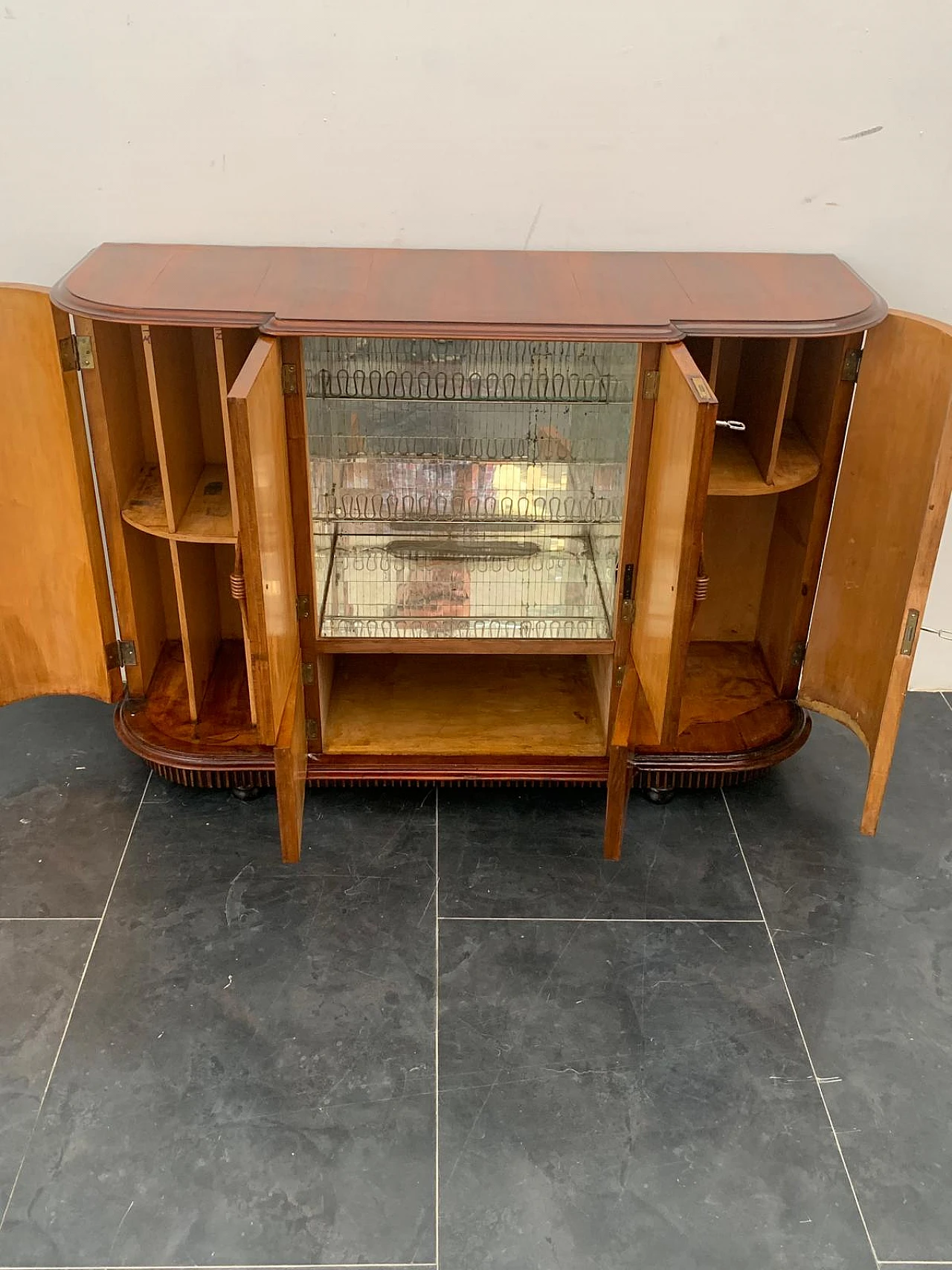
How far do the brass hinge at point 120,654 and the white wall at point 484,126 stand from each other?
0.85 m

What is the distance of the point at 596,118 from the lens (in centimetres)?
239

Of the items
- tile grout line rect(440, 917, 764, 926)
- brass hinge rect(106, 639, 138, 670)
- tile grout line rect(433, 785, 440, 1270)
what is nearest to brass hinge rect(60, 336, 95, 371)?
brass hinge rect(106, 639, 138, 670)

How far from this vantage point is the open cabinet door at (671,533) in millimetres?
1961

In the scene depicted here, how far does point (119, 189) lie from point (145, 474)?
0.63 metres

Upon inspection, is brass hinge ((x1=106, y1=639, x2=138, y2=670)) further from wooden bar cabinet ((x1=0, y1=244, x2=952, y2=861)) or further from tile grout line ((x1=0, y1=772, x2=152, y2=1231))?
tile grout line ((x1=0, y1=772, x2=152, y2=1231))

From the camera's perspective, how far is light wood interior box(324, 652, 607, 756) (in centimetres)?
264

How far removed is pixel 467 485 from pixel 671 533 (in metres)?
0.66

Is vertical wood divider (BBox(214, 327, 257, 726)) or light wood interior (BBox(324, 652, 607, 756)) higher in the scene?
vertical wood divider (BBox(214, 327, 257, 726))

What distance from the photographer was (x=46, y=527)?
2.47 m

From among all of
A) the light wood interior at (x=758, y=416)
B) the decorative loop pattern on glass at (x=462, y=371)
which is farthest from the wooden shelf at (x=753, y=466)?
the decorative loop pattern on glass at (x=462, y=371)

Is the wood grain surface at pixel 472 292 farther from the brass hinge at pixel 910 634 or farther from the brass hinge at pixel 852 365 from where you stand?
the brass hinge at pixel 910 634

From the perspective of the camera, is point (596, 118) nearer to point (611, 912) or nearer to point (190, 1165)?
point (611, 912)

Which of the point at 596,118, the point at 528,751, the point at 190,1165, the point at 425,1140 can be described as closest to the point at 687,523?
the point at 528,751

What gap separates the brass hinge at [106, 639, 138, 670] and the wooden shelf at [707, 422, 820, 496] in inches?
54.6
